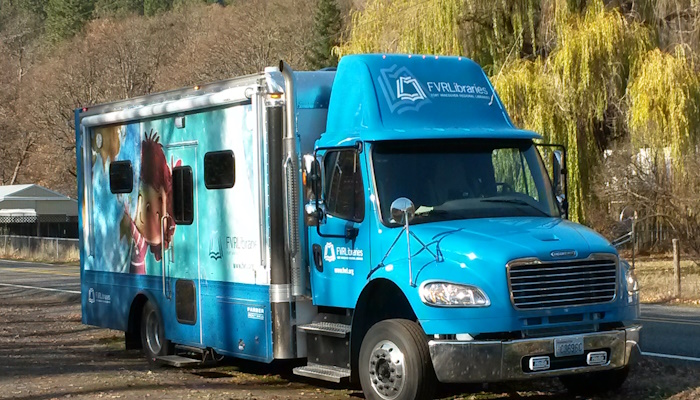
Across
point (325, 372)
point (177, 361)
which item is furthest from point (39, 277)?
point (325, 372)

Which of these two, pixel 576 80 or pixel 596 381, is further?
pixel 576 80

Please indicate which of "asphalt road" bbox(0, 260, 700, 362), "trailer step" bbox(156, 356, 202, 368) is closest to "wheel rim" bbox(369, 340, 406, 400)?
"asphalt road" bbox(0, 260, 700, 362)

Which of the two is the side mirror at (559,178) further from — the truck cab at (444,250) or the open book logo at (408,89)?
the open book logo at (408,89)

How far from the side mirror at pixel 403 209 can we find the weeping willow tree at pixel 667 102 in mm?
14985

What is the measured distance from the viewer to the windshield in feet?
32.1

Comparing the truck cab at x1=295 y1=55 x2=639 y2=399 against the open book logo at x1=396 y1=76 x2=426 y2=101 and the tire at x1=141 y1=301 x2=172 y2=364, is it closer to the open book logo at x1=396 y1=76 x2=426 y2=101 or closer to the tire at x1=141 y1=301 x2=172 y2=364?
the open book logo at x1=396 y1=76 x2=426 y2=101

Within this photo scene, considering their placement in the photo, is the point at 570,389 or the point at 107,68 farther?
the point at 107,68

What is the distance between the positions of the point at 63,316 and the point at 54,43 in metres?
86.2

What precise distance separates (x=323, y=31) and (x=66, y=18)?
48.9 m

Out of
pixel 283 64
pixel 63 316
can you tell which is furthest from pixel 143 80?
pixel 283 64

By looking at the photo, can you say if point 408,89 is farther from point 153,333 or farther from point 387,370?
point 153,333

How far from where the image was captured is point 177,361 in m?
12.4

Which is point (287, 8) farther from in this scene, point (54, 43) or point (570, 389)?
point (570, 389)

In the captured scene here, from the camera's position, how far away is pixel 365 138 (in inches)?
388
